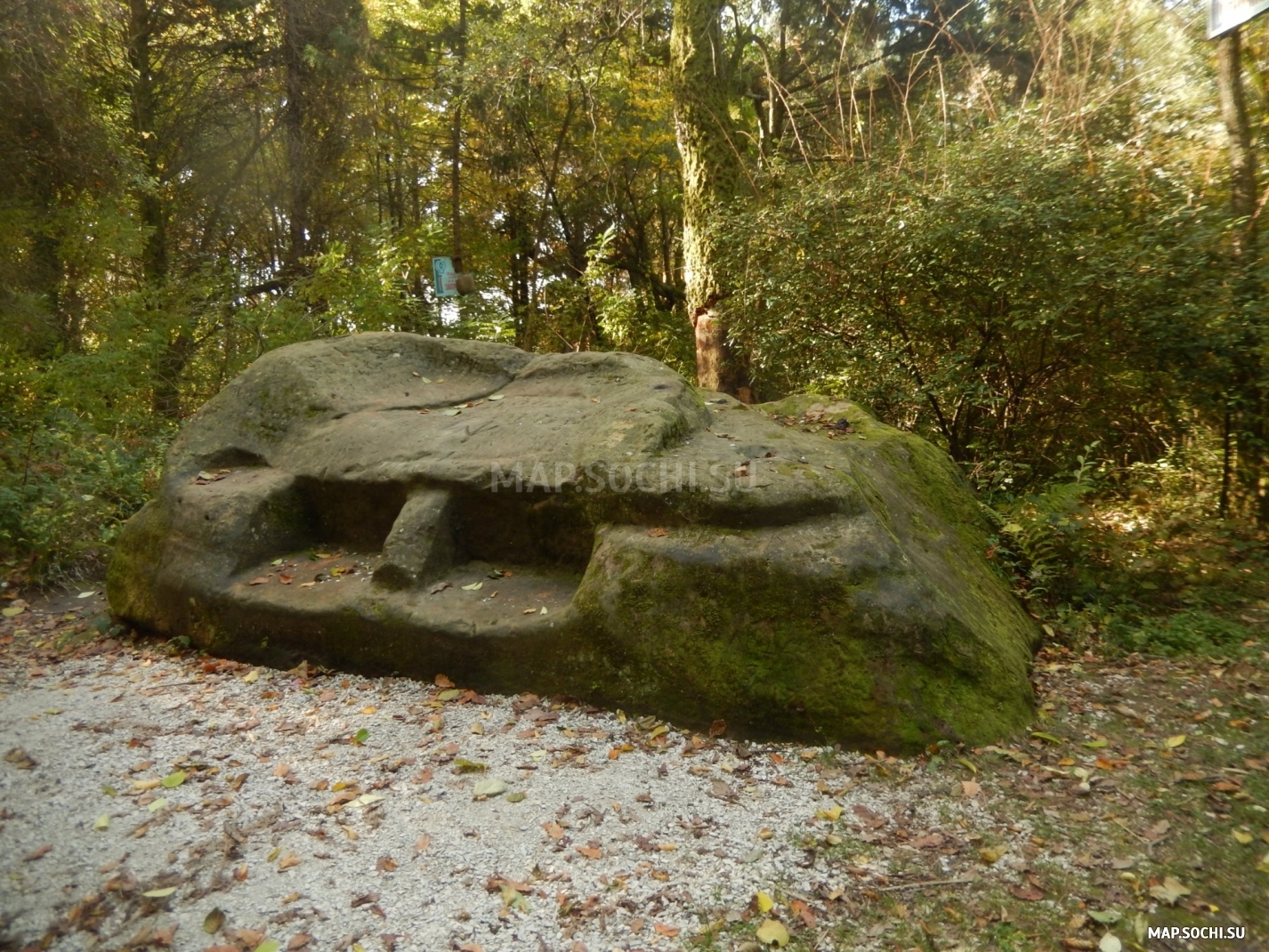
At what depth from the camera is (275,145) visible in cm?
1488

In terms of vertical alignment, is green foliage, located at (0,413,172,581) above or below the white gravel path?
above

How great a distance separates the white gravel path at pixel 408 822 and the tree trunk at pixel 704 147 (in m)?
6.10

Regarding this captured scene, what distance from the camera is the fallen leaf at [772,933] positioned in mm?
2732

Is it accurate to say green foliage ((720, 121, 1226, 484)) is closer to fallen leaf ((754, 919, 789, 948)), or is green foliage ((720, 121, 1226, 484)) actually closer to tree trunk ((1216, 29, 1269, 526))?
tree trunk ((1216, 29, 1269, 526))

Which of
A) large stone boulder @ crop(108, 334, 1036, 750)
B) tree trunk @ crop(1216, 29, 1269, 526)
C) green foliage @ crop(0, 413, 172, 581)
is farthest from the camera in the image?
green foliage @ crop(0, 413, 172, 581)

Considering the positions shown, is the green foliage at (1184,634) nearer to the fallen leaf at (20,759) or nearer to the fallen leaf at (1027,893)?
the fallen leaf at (1027,893)

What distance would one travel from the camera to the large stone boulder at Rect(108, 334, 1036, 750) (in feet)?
13.1

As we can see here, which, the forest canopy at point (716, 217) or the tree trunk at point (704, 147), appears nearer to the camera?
the forest canopy at point (716, 217)

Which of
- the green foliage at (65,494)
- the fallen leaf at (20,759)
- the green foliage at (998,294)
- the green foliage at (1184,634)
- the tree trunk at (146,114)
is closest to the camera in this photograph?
the fallen leaf at (20,759)

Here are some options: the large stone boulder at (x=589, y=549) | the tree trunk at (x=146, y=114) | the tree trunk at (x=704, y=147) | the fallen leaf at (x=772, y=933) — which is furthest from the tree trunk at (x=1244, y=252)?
the tree trunk at (x=146, y=114)

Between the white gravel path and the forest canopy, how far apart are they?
125 inches

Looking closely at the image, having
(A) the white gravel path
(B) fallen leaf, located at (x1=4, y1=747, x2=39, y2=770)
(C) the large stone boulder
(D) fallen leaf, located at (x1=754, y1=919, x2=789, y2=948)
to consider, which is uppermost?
(C) the large stone boulder

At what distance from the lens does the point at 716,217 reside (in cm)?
832

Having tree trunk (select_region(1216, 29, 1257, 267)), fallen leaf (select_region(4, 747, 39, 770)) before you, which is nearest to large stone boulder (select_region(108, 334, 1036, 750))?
fallen leaf (select_region(4, 747, 39, 770))
